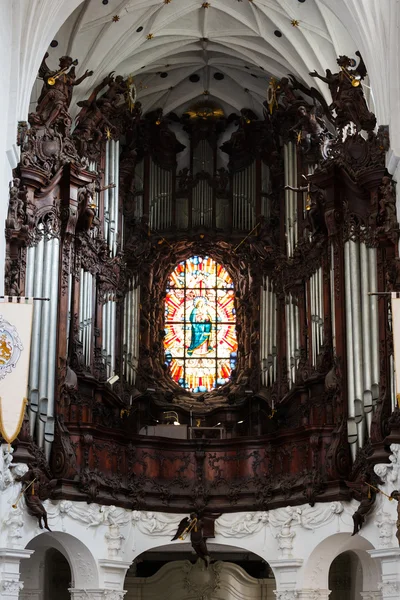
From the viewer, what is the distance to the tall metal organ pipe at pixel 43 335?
2470 cm

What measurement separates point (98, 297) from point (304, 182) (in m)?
5.90

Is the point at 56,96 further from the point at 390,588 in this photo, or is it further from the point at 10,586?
the point at 390,588

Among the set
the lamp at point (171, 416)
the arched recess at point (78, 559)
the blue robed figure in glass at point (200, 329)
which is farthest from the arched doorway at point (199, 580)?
the blue robed figure in glass at point (200, 329)

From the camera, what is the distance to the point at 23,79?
26.0 m

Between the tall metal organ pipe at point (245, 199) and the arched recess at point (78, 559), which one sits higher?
the tall metal organ pipe at point (245, 199)

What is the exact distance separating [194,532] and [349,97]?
10.1 meters

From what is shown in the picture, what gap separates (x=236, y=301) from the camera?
32656mm

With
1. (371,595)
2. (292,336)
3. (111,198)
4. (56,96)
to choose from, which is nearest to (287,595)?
(371,595)

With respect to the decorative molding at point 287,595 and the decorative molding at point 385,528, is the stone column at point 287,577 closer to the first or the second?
the decorative molding at point 287,595

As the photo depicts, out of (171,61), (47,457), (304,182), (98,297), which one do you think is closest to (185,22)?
(171,61)

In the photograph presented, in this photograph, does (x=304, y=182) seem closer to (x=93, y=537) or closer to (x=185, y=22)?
(x=185, y=22)

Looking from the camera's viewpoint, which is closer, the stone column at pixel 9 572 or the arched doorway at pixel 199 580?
the stone column at pixel 9 572

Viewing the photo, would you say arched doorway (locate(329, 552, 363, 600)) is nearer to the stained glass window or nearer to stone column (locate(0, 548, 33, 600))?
the stained glass window

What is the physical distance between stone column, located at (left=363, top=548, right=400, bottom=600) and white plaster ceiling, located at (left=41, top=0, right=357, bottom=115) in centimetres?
1220
